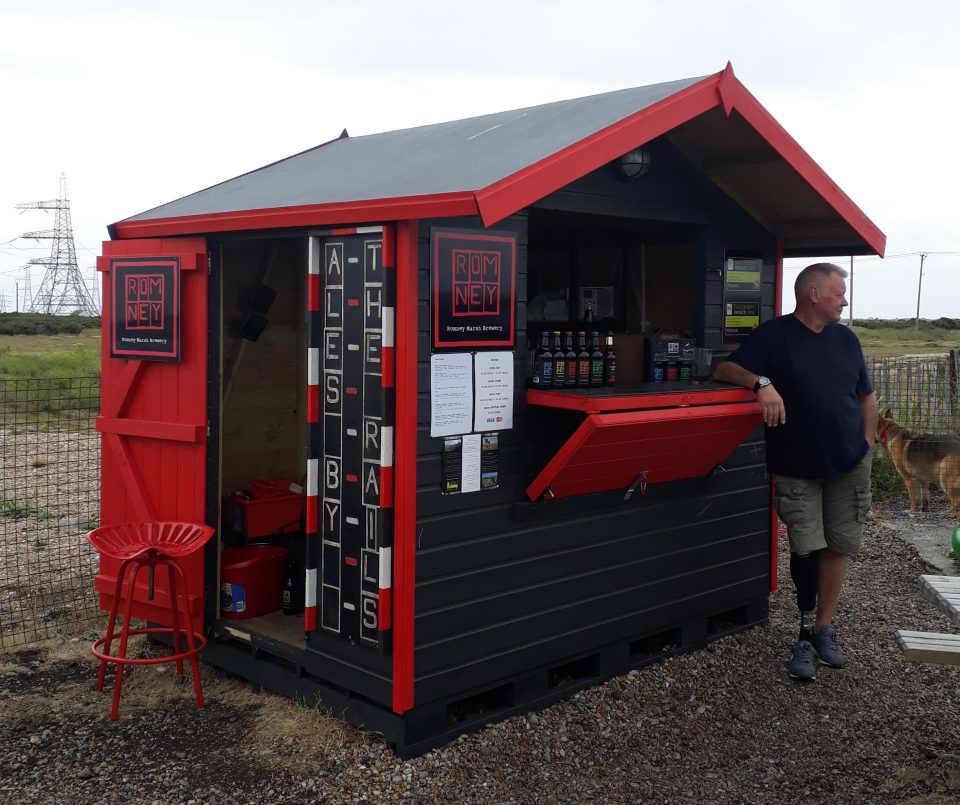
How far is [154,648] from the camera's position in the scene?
5902 millimetres

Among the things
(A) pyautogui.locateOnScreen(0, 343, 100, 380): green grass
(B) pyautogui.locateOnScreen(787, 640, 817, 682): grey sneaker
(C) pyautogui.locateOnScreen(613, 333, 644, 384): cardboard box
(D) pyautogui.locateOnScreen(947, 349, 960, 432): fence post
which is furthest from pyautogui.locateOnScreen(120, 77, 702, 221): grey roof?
(A) pyautogui.locateOnScreen(0, 343, 100, 380): green grass

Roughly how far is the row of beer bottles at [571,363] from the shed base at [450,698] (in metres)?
1.39

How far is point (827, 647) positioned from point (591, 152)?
3104 mm

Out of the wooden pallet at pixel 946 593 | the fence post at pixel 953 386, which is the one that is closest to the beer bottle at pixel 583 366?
the wooden pallet at pixel 946 593

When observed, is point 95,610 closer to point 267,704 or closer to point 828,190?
point 267,704

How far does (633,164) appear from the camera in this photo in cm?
520

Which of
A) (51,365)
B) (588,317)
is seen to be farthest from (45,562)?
(51,365)

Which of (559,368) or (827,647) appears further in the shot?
(827,647)

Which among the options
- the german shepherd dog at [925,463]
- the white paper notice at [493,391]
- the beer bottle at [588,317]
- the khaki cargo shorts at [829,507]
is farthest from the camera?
the german shepherd dog at [925,463]

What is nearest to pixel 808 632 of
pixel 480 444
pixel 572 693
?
pixel 572 693

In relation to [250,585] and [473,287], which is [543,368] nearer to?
[473,287]

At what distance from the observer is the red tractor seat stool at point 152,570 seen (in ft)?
16.0

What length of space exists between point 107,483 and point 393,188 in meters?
2.69

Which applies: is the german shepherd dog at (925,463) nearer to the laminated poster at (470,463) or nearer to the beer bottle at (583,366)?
the beer bottle at (583,366)
